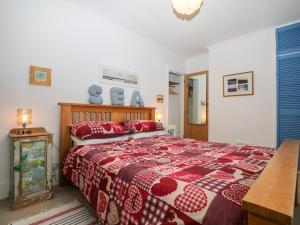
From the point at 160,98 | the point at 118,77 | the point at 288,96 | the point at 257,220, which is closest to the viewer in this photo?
the point at 257,220

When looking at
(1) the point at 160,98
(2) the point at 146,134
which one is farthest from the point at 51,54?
(1) the point at 160,98

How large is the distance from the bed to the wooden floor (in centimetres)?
30

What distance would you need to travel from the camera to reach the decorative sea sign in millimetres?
Answer: 2836

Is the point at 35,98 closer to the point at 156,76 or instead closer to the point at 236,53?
the point at 156,76

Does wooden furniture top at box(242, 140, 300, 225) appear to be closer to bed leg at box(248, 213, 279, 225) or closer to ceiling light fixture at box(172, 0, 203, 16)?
bed leg at box(248, 213, 279, 225)

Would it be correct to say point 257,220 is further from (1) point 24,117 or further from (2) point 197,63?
(2) point 197,63

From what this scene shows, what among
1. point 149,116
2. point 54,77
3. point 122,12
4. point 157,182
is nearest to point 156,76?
point 149,116

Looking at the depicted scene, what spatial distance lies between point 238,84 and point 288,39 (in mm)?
1031

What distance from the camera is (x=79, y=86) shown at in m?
2.54

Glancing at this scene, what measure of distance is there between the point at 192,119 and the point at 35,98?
Result: 3.72 metres

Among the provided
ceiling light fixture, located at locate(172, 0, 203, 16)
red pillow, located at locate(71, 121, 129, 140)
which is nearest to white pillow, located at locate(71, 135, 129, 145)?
red pillow, located at locate(71, 121, 129, 140)

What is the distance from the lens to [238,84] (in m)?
3.45

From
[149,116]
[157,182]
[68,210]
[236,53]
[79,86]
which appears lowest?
[68,210]

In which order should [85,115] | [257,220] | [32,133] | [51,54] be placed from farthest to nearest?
[85,115] < [51,54] < [32,133] < [257,220]
